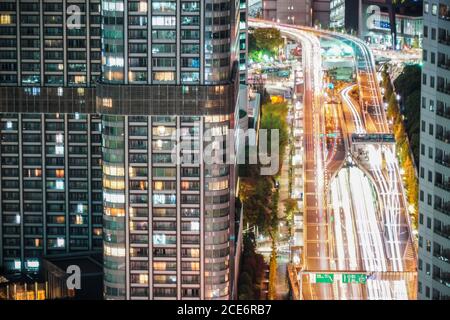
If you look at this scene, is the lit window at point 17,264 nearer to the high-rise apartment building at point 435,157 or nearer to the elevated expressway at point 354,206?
the elevated expressway at point 354,206

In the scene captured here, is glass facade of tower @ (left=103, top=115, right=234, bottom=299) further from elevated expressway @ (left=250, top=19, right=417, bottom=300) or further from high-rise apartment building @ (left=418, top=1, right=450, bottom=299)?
high-rise apartment building @ (left=418, top=1, right=450, bottom=299)

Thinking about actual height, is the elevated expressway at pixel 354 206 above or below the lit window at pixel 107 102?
below

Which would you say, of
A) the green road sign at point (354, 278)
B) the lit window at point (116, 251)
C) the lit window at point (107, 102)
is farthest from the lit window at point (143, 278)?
the green road sign at point (354, 278)

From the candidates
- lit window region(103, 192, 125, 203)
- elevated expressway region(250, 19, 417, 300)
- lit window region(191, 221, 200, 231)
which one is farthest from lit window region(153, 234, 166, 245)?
elevated expressway region(250, 19, 417, 300)

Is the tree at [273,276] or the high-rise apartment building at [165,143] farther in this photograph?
the tree at [273,276]

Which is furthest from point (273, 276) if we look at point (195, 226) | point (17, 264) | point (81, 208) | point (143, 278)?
point (143, 278)
